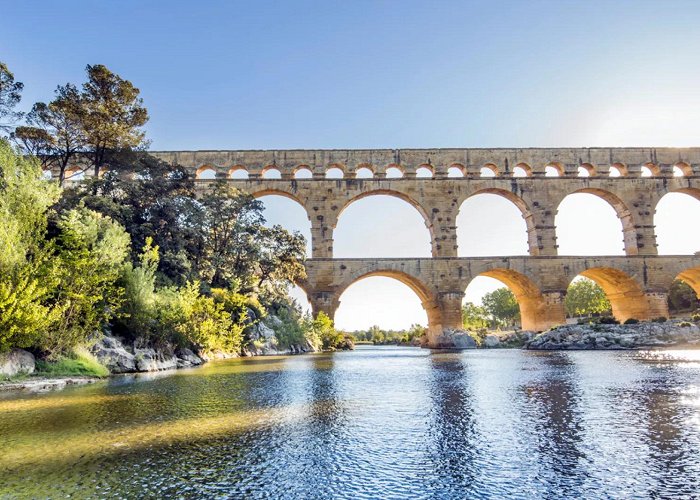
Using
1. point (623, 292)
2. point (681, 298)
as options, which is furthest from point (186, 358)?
point (681, 298)

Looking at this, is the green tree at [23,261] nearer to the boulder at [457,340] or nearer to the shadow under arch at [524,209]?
the boulder at [457,340]

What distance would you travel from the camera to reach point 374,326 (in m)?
96.8

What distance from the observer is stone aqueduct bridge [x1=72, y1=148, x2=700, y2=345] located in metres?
31.0

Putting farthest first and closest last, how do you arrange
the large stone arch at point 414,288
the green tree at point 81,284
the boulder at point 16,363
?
the large stone arch at point 414,288
the green tree at point 81,284
the boulder at point 16,363

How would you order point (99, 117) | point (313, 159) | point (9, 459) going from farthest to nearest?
point (313, 159)
point (99, 117)
point (9, 459)

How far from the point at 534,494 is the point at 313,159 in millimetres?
31892

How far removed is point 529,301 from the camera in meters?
32.6

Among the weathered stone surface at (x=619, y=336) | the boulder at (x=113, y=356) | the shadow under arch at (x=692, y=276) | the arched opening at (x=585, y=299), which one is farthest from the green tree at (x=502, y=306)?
the boulder at (x=113, y=356)

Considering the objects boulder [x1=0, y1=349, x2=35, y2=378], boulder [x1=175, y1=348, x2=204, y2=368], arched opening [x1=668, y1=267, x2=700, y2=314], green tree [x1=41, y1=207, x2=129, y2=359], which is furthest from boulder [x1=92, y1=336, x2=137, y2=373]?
arched opening [x1=668, y1=267, x2=700, y2=314]

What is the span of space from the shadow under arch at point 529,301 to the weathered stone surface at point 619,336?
4.08 metres

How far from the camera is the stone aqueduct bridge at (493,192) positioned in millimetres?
31047

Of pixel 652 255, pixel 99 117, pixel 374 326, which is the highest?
pixel 99 117

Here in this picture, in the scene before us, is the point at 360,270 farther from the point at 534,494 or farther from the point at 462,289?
the point at 534,494

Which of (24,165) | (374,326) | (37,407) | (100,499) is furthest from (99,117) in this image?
(374,326)
